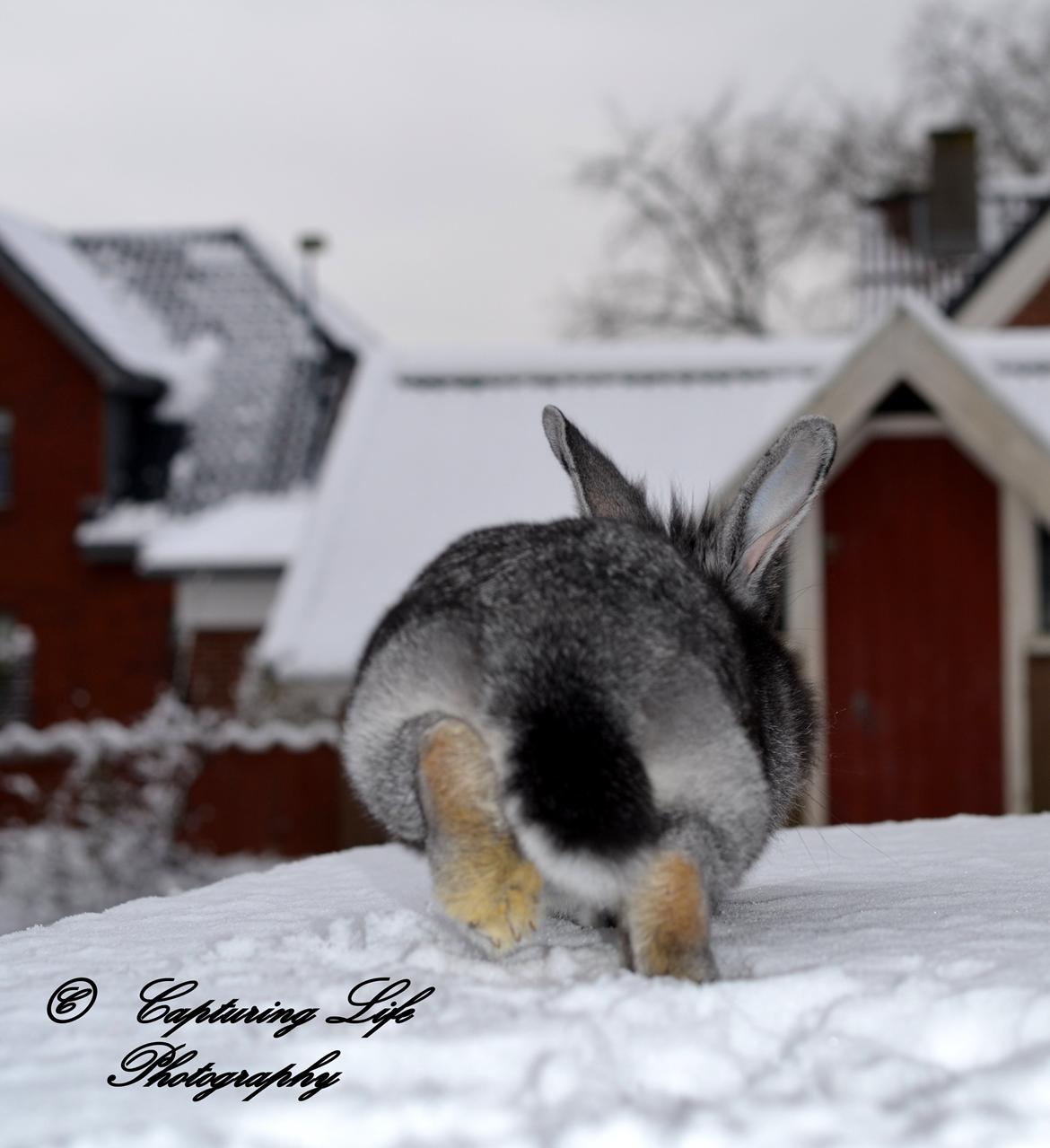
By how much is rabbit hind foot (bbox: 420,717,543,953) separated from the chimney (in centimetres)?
2025

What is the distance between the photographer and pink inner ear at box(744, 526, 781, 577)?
3.16m

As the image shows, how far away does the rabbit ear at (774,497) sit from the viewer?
10.2 feet

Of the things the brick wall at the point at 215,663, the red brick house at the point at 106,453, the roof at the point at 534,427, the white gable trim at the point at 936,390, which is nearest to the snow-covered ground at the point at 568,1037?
the roof at the point at 534,427

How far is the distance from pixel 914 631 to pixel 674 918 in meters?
9.36

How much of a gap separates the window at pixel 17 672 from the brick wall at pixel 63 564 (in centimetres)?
13

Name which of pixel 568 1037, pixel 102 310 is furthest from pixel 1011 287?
pixel 568 1037

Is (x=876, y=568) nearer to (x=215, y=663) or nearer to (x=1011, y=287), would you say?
(x=215, y=663)

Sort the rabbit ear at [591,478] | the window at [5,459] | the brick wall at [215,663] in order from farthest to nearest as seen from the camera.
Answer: the window at [5,459], the brick wall at [215,663], the rabbit ear at [591,478]

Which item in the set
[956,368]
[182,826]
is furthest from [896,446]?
[182,826]

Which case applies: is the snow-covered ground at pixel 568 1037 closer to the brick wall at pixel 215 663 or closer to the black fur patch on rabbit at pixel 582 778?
the black fur patch on rabbit at pixel 582 778

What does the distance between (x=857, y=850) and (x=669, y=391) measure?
337 inches

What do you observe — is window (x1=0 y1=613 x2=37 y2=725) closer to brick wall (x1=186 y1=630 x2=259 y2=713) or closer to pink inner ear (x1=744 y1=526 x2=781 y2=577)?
brick wall (x1=186 y1=630 x2=259 y2=713)

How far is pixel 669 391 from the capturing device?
12500 millimetres

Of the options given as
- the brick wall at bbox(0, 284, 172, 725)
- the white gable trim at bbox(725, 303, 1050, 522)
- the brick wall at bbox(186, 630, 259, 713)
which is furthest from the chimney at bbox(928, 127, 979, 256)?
the white gable trim at bbox(725, 303, 1050, 522)
